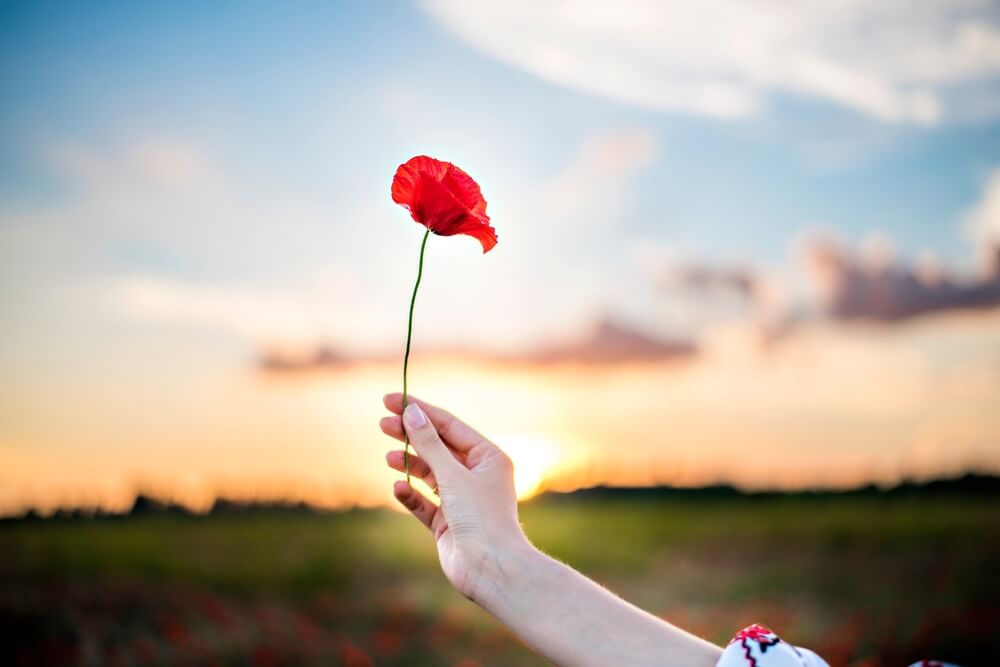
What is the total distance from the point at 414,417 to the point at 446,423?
0.34 ft

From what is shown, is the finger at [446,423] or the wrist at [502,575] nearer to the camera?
the wrist at [502,575]

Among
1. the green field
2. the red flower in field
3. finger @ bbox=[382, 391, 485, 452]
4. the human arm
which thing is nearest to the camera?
the human arm

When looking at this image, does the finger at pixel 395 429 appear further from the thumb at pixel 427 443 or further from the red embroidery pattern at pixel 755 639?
the red embroidery pattern at pixel 755 639

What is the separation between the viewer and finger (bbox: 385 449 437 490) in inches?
80.1

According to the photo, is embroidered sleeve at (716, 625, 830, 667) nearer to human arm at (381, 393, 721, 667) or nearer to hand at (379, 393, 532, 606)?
human arm at (381, 393, 721, 667)

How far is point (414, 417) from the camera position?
185 cm

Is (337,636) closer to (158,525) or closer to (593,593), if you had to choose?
(158,525)

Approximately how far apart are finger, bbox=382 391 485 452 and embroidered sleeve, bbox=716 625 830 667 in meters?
0.67

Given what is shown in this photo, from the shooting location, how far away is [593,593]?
172 centimetres

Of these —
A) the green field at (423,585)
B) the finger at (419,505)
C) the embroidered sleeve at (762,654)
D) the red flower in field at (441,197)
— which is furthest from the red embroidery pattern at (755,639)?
the green field at (423,585)

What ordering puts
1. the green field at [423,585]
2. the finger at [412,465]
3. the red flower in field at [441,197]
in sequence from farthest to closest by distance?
1. the green field at [423,585]
2. the finger at [412,465]
3. the red flower in field at [441,197]

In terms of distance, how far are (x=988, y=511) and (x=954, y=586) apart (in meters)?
3.00

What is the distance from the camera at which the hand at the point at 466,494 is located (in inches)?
68.7

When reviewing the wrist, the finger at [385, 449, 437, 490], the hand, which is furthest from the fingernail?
the wrist
